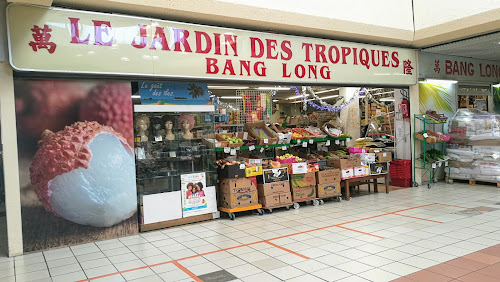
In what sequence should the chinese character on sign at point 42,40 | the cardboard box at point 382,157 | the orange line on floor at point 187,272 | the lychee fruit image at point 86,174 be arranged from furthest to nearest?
the cardboard box at point 382,157
the lychee fruit image at point 86,174
the chinese character on sign at point 42,40
the orange line on floor at point 187,272

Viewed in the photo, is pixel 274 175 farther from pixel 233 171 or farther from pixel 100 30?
pixel 100 30

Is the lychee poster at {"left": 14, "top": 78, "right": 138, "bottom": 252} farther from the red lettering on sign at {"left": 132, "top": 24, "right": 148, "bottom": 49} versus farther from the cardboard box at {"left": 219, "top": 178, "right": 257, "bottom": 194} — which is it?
the cardboard box at {"left": 219, "top": 178, "right": 257, "bottom": 194}

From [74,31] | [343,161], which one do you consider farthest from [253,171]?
[74,31]

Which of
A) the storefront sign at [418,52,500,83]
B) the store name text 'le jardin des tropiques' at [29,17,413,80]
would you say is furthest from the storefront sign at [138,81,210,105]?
the storefront sign at [418,52,500,83]

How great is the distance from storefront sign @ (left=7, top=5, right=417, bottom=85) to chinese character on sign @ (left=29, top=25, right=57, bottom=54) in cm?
1

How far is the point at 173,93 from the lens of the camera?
21.7 ft

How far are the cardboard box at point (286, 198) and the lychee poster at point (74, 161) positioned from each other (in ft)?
9.13

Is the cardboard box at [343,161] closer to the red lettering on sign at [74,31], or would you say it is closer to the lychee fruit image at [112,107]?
the lychee fruit image at [112,107]

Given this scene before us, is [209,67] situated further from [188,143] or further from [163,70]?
[188,143]

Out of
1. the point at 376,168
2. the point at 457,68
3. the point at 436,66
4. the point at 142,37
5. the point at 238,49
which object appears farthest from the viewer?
the point at 457,68

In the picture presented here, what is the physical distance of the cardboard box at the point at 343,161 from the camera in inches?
320

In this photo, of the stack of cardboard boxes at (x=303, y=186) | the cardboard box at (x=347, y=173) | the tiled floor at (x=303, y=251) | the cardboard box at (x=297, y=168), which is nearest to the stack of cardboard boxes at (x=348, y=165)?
the cardboard box at (x=347, y=173)

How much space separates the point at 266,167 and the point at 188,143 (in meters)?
1.61

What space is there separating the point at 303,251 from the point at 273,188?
98.1 inches
